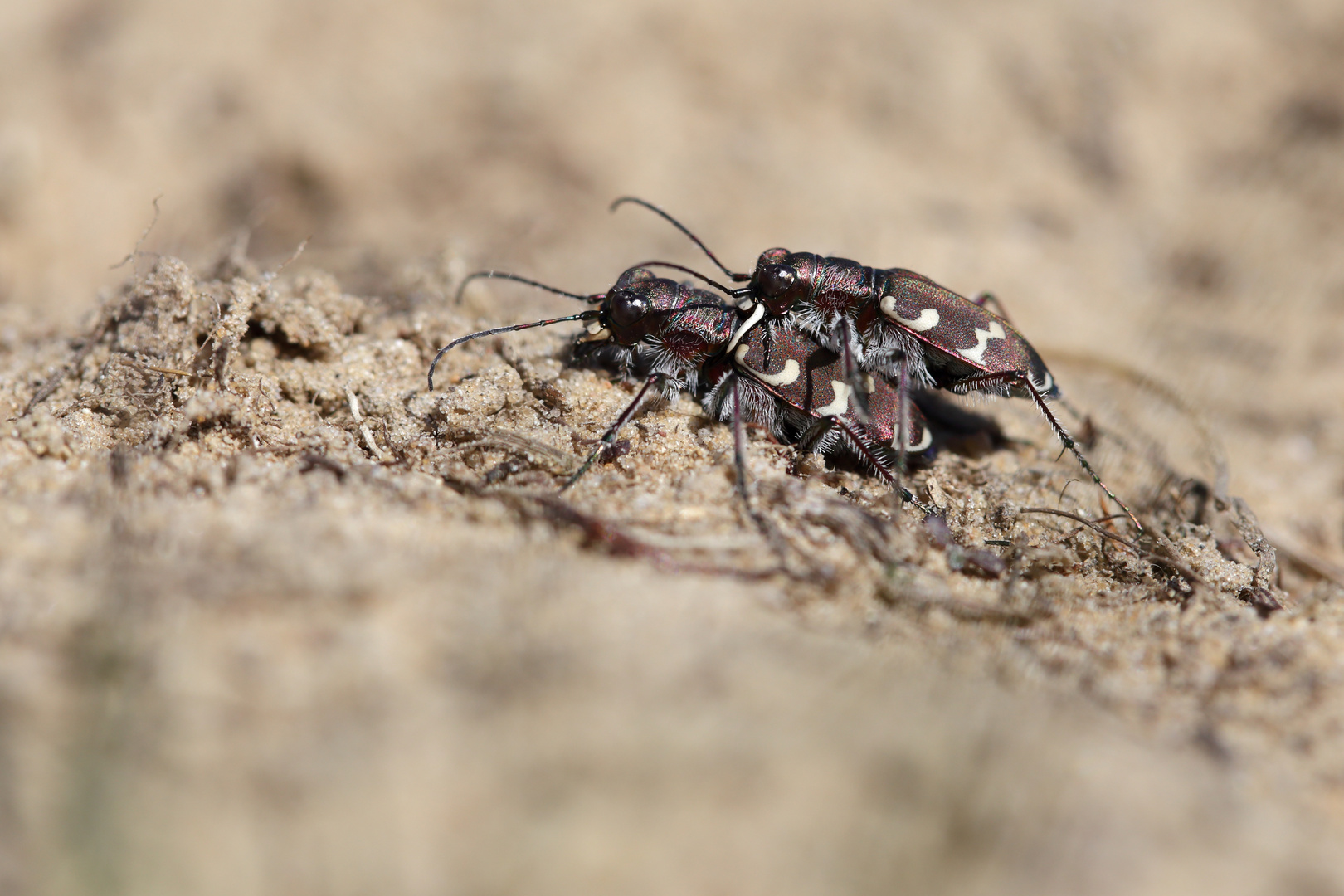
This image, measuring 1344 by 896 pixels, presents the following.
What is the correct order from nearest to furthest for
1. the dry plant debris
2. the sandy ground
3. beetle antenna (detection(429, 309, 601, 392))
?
the sandy ground
the dry plant debris
beetle antenna (detection(429, 309, 601, 392))

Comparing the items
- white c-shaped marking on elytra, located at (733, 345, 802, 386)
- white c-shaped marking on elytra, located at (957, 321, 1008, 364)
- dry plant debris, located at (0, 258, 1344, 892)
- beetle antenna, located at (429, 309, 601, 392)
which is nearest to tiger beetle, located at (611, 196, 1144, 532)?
white c-shaped marking on elytra, located at (957, 321, 1008, 364)

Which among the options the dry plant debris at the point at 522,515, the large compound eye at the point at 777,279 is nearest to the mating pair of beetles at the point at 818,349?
the large compound eye at the point at 777,279

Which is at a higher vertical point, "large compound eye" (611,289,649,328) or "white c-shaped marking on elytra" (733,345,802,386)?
"large compound eye" (611,289,649,328)

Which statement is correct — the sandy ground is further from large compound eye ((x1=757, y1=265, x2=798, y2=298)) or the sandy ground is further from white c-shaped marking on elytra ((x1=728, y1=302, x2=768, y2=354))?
large compound eye ((x1=757, y1=265, x2=798, y2=298))

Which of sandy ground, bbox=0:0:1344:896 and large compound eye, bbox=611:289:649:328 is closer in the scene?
sandy ground, bbox=0:0:1344:896

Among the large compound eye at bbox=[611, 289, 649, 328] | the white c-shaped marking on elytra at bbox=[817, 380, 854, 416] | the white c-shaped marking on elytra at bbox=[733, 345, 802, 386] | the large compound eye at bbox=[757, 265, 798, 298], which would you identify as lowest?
the white c-shaped marking on elytra at bbox=[817, 380, 854, 416]

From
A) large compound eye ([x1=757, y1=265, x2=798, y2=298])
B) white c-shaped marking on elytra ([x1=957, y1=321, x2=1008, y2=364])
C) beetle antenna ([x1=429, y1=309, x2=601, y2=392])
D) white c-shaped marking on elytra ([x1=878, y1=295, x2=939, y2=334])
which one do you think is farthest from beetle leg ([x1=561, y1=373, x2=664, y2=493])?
white c-shaped marking on elytra ([x1=957, y1=321, x2=1008, y2=364])

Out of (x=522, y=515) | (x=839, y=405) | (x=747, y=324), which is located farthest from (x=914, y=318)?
(x=522, y=515)

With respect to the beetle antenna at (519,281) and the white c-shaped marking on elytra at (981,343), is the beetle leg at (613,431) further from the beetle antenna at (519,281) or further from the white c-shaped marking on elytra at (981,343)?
the white c-shaped marking on elytra at (981,343)

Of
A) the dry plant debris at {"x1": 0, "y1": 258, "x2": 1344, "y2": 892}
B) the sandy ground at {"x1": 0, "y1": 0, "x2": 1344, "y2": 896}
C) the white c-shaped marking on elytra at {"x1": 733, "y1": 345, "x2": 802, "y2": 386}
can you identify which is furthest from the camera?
the white c-shaped marking on elytra at {"x1": 733, "y1": 345, "x2": 802, "y2": 386}
